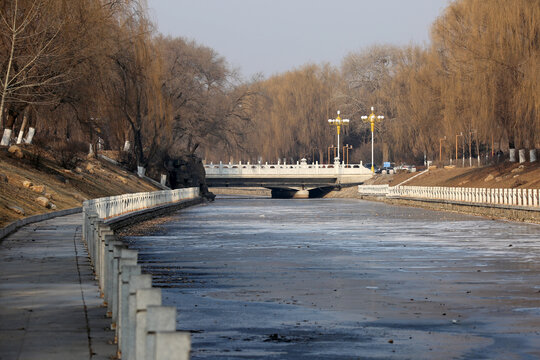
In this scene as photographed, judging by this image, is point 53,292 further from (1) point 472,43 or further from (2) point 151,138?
(2) point 151,138

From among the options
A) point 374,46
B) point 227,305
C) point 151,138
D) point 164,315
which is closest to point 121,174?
point 151,138

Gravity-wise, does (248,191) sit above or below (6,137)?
below

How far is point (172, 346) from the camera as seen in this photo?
608 cm

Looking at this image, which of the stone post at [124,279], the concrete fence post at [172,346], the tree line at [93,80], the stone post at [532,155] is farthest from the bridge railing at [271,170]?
the concrete fence post at [172,346]

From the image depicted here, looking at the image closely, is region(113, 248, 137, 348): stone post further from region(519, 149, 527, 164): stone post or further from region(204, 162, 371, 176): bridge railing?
region(204, 162, 371, 176): bridge railing

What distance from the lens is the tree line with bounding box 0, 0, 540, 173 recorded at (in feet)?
141

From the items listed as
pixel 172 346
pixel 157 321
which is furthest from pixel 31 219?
pixel 172 346

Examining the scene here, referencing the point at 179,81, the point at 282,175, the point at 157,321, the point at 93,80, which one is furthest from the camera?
the point at 282,175

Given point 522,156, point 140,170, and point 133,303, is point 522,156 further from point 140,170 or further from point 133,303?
point 133,303

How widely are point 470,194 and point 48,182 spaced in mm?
24904

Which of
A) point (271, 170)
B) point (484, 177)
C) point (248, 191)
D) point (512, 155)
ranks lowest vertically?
point (248, 191)

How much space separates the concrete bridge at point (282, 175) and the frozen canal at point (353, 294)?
7642cm

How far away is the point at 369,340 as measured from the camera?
12.3m

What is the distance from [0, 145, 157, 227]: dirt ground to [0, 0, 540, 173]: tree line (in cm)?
191
